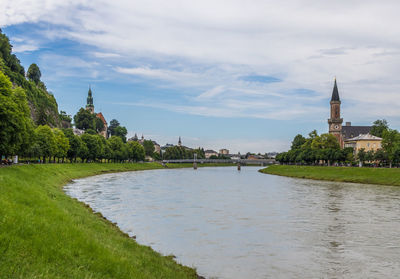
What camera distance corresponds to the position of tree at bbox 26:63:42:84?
171m

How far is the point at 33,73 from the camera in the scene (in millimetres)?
171250

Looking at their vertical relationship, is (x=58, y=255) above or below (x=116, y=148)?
below

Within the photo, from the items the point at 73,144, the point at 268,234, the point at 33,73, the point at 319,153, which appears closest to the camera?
the point at 268,234

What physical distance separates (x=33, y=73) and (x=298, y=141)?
121 m

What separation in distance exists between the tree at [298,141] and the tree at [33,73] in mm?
118658

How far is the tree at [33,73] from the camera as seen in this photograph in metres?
171

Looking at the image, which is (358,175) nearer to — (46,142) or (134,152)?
(46,142)

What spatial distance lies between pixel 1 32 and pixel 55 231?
468ft

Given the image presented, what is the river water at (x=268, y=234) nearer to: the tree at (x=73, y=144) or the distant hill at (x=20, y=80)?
the tree at (x=73, y=144)

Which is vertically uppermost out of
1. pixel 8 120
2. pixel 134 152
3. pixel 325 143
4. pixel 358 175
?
pixel 325 143

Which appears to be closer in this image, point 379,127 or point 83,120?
point 379,127

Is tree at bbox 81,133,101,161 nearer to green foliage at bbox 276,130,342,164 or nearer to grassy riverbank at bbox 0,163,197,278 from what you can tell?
green foliage at bbox 276,130,342,164


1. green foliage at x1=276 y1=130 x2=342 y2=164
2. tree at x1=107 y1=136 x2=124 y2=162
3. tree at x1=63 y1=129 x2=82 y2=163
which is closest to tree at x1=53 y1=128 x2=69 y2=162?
tree at x1=63 y1=129 x2=82 y2=163

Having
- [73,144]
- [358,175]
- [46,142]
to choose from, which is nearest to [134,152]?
[73,144]
